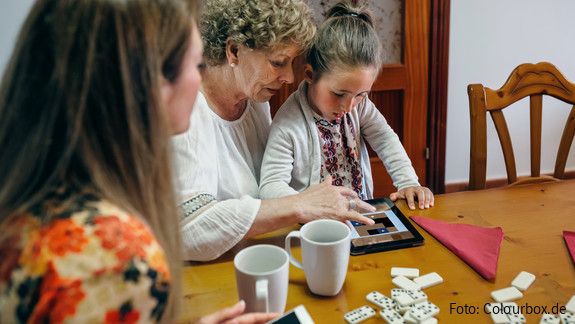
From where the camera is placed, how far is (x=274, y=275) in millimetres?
772

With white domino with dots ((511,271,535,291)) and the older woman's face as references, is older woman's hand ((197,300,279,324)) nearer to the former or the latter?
white domino with dots ((511,271,535,291))

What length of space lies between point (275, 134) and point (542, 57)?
2.19m

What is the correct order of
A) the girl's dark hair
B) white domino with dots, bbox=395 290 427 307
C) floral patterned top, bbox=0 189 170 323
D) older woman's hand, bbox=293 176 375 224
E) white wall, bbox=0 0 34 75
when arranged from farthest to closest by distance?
white wall, bbox=0 0 34 75
the girl's dark hair
older woman's hand, bbox=293 176 375 224
white domino with dots, bbox=395 290 427 307
floral patterned top, bbox=0 189 170 323

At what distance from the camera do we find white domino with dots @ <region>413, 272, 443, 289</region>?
92 cm

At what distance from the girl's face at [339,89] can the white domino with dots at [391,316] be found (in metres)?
0.71

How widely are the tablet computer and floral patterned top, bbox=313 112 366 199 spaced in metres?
0.35

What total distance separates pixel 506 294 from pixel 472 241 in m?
0.20

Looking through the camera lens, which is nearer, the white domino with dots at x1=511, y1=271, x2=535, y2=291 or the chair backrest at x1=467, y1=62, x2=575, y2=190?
the white domino with dots at x1=511, y1=271, x2=535, y2=291

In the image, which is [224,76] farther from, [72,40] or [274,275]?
[72,40]

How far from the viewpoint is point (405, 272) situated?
96cm

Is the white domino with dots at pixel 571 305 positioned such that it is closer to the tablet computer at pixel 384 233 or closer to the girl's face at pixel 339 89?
the tablet computer at pixel 384 233

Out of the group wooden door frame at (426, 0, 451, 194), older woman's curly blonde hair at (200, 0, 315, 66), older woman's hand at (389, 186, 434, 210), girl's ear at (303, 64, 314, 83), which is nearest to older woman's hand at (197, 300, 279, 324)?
older woman's hand at (389, 186, 434, 210)

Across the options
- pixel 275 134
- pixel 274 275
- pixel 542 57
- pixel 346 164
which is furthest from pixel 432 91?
pixel 274 275

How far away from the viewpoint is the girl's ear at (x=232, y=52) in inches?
52.7
